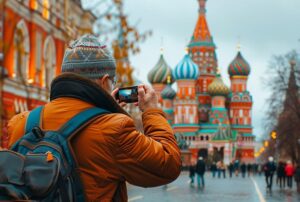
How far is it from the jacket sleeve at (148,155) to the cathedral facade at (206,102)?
334 feet

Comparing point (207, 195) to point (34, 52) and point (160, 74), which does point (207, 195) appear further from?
point (160, 74)

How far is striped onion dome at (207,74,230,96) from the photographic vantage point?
380 ft

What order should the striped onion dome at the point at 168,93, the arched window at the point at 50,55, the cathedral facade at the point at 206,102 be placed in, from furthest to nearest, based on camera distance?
1. the striped onion dome at the point at 168,93
2. the cathedral facade at the point at 206,102
3. the arched window at the point at 50,55

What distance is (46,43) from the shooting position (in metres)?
40.1

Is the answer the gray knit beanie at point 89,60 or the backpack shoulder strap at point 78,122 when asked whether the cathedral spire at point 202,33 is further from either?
the backpack shoulder strap at point 78,122

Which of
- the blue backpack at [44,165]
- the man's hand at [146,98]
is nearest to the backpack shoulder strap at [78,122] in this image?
the blue backpack at [44,165]

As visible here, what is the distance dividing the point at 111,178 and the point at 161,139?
13.1 inches

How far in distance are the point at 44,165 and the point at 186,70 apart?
368ft

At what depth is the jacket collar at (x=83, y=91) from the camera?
11.7 ft

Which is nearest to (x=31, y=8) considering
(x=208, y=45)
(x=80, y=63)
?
(x=80, y=63)

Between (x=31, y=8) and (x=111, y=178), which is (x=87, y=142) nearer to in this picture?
(x=111, y=178)

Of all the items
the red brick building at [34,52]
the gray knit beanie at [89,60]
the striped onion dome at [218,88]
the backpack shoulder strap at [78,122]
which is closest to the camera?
the backpack shoulder strap at [78,122]

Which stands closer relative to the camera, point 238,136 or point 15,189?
point 15,189

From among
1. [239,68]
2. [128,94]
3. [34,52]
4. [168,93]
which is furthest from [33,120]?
[239,68]
